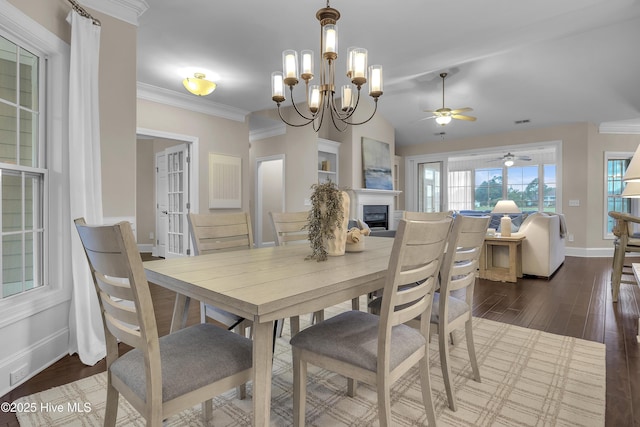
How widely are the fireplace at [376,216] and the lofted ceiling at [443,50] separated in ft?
6.84

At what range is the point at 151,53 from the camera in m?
3.57

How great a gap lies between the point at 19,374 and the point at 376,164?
5.97m

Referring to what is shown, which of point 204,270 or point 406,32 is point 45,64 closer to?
point 204,270

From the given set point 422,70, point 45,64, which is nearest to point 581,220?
point 422,70

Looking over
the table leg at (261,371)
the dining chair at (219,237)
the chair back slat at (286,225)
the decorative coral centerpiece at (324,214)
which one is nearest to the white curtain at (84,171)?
the dining chair at (219,237)

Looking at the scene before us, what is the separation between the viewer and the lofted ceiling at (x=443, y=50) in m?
3.07

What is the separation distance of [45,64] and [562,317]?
4.54 metres

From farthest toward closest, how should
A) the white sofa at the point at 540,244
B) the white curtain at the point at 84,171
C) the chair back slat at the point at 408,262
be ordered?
the white sofa at the point at 540,244 → the white curtain at the point at 84,171 → the chair back slat at the point at 408,262

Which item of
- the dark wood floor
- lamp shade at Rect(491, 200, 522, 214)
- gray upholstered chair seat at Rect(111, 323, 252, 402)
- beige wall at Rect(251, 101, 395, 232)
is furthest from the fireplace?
gray upholstered chair seat at Rect(111, 323, 252, 402)

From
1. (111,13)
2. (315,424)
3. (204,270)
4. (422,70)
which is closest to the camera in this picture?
(204,270)

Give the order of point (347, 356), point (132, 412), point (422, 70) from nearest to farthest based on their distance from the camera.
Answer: point (347, 356)
point (132, 412)
point (422, 70)

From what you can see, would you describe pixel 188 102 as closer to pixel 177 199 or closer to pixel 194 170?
pixel 194 170

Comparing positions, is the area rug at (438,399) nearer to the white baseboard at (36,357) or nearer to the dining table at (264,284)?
the white baseboard at (36,357)

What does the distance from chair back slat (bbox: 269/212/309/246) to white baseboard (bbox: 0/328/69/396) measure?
61.6 inches
